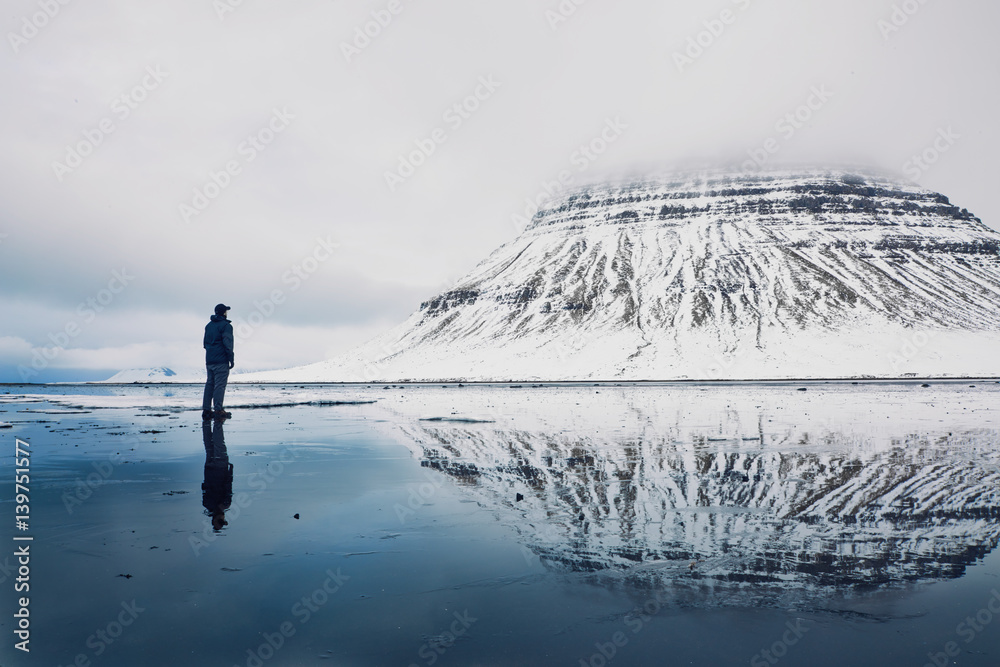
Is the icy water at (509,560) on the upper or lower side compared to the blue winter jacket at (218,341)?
lower

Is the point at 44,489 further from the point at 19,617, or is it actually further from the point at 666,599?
the point at 666,599

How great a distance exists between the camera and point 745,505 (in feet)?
→ 27.8

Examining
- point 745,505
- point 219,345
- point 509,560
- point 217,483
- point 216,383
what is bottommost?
point 217,483

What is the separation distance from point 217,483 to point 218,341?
1246 centimetres

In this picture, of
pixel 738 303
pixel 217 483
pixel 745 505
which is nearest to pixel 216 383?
pixel 217 483

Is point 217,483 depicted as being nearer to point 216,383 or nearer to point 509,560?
point 509,560

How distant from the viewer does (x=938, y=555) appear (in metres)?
6.16

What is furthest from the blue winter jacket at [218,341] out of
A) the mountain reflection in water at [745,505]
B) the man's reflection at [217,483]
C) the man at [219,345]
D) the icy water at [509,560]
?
the mountain reflection in water at [745,505]

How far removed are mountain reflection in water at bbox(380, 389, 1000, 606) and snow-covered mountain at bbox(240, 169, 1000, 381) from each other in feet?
345

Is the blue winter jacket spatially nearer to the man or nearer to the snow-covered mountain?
the man

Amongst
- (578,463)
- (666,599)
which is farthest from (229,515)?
(578,463)

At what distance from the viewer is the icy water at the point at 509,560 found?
14.1 ft

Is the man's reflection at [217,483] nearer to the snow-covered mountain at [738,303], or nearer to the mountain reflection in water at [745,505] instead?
the mountain reflection in water at [745,505]

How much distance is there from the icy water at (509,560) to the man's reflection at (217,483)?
67mm
